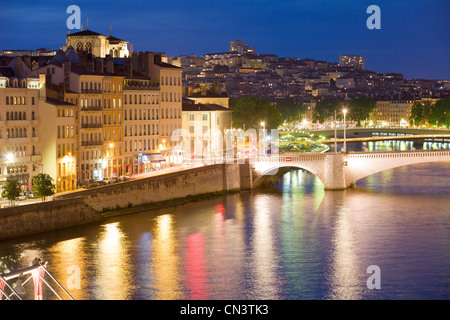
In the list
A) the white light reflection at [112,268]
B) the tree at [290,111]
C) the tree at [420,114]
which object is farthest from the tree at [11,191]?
the tree at [420,114]

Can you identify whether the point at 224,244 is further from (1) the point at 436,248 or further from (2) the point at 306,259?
(1) the point at 436,248

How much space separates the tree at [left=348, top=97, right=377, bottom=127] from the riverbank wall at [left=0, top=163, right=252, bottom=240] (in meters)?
75.7

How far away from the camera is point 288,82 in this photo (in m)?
186

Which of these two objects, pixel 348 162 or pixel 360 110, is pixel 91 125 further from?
pixel 360 110

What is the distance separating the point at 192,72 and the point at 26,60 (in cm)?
13557

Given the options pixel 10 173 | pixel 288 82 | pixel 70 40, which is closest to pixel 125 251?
pixel 10 173

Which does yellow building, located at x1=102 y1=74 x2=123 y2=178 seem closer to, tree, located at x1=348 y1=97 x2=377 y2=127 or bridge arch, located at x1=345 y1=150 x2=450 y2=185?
bridge arch, located at x1=345 y1=150 x2=450 y2=185

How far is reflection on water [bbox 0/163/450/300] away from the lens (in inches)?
827

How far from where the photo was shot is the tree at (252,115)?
63.6m

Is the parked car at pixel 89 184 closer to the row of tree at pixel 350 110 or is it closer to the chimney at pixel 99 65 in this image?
the chimney at pixel 99 65

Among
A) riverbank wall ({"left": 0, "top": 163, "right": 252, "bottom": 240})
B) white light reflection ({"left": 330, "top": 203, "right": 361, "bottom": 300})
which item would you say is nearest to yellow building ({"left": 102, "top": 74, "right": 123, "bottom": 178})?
riverbank wall ({"left": 0, "top": 163, "right": 252, "bottom": 240})

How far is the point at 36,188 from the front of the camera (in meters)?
29.8

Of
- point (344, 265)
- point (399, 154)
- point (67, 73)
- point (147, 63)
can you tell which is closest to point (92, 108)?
point (67, 73)

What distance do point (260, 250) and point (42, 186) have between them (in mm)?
8503
